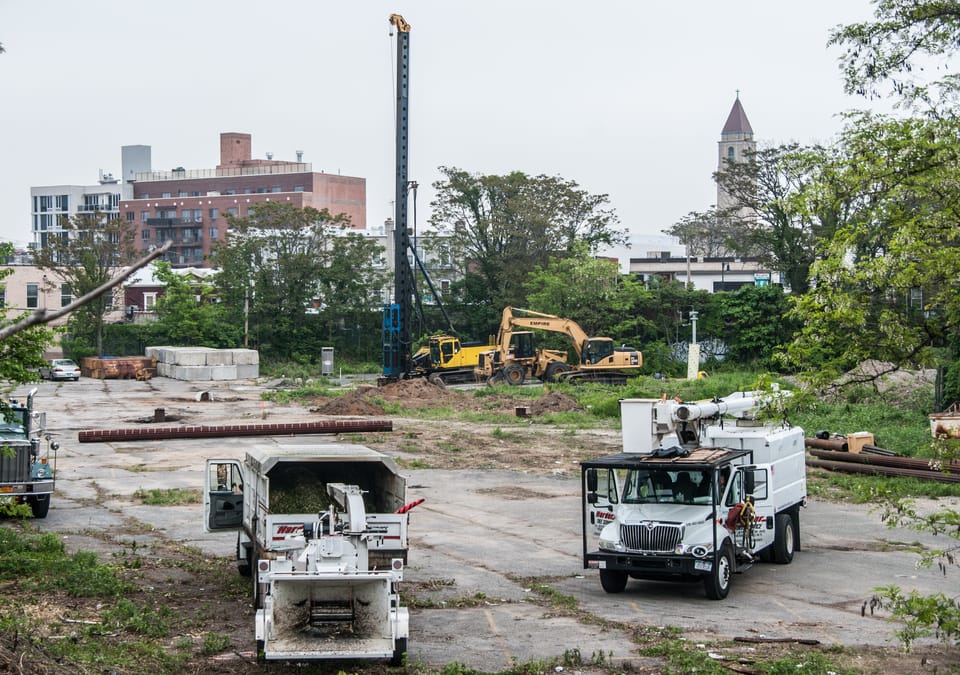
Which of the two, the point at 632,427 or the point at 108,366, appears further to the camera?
the point at 108,366

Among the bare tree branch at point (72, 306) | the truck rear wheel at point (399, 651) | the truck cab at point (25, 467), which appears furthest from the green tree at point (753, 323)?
the bare tree branch at point (72, 306)

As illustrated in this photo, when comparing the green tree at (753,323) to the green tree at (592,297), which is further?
the green tree at (592,297)

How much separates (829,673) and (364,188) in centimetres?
14858

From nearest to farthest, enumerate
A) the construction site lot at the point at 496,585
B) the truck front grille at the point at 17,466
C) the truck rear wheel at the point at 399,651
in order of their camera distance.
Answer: the truck rear wheel at the point at 399,651 < the construction site lot at the point at 496,585 < the truck front grille at the point at 17,466

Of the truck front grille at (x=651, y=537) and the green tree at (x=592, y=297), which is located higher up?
the green tree at (x=592, y=297)

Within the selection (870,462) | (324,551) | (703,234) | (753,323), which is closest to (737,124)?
(703,234)

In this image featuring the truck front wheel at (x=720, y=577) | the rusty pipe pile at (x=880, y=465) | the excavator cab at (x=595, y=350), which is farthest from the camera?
the excavator cab at (x=595, y=350)

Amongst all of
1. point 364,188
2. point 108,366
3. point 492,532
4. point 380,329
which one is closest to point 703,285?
point 380,329

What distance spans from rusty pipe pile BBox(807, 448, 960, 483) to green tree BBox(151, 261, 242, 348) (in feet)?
180

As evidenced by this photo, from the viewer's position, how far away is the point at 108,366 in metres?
74.9

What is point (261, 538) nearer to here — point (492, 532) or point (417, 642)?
point (417, 642)

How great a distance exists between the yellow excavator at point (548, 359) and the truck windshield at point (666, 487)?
45.0m

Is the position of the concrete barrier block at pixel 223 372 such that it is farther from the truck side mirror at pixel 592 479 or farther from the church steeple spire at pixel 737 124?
the church steeple spire at pixel 737 124

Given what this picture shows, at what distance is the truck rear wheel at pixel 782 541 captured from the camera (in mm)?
20328
